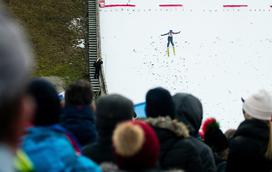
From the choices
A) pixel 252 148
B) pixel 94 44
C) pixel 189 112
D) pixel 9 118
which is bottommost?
pixel 94 44

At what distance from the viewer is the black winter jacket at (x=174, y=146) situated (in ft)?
13.4

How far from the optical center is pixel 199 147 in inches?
173

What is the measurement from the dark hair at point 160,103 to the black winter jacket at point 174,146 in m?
0.22

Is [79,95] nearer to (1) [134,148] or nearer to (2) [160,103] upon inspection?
(2) [160,103]

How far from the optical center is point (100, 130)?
3854 millimetres

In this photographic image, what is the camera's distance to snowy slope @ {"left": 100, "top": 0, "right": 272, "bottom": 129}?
19.9m

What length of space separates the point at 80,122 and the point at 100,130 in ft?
1.89

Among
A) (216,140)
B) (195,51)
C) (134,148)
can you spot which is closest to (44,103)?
(134,148)

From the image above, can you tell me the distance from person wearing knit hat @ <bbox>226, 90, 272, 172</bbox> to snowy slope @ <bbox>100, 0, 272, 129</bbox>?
1263 centimetres

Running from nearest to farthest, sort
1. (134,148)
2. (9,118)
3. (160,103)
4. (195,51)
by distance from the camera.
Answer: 1. (9,118)
2. (134,148)
3. (160,103)
4. (195,51)

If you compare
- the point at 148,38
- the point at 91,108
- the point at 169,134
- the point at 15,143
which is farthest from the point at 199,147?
the point at 148,38

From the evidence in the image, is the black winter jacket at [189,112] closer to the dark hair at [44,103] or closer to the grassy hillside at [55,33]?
the dark hair at [44,103]

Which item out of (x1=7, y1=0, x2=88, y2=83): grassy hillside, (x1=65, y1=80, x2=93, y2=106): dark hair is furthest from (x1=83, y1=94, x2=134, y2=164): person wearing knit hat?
(x1=7, y1=0, x2=88, y2=83): grassy hillside

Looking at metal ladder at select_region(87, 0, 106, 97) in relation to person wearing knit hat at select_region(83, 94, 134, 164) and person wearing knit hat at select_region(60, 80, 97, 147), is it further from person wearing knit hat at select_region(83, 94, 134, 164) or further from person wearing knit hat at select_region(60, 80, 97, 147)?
person wearing knit hat at select_region(83, 94, 134, 164)
